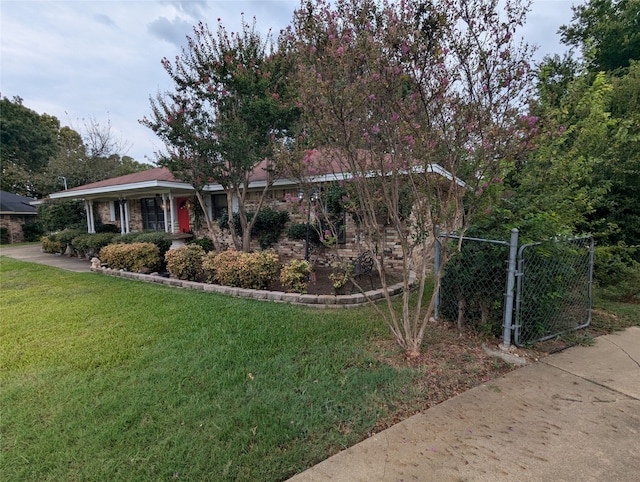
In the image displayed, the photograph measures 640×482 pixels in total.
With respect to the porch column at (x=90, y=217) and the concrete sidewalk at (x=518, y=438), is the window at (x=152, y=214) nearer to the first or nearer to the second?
the porch column at (x=90, y=217)

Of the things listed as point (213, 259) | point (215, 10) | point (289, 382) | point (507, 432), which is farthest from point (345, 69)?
point (215, 10)

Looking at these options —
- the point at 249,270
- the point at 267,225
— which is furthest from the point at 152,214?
the point at 249,270

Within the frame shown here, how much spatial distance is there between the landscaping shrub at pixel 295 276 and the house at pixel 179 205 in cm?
128

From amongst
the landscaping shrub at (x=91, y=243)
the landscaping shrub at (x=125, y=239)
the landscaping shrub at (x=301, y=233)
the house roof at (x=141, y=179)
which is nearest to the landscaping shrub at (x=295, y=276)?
the landscaping shrub at (x=301, y=233)

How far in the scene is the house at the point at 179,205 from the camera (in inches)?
330

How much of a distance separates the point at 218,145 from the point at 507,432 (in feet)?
23.9

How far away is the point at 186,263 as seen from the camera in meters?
6.94

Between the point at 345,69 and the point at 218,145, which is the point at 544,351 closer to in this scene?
the point at 345,69

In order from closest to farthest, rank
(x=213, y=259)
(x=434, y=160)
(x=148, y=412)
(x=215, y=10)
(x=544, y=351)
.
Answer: (x=148, y=412)
(x=434, y=160)
(x=544, y=351)
(x=213, y=259)
(x=215, y=10)

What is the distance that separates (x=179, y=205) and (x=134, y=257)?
185 inches

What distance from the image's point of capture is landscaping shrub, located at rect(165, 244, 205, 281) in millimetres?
6961

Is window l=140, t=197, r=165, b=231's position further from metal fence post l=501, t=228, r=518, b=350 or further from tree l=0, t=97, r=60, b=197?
tree l=0, t=97, r=60, b=197

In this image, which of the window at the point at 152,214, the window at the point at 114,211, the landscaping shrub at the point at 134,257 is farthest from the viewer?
the window at the point at 114,211

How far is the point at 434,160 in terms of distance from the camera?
294cm
